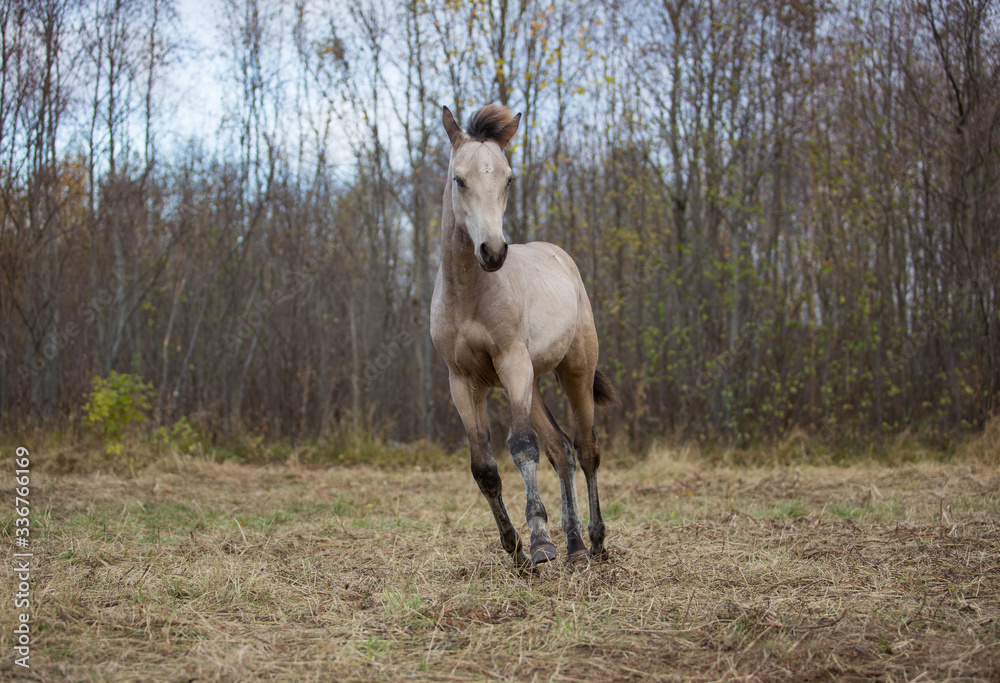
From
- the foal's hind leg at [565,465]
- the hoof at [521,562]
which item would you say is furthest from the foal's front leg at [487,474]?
the foal's hind leg at [565,465]

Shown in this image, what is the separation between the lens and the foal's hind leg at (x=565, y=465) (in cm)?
389

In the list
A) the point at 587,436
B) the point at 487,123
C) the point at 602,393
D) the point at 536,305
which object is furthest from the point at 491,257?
the point at 602,393

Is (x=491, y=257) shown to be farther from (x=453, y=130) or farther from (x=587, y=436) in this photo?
(x=587, y=436)

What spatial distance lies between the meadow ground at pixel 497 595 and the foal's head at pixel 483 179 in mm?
1547

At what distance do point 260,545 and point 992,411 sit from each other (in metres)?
8.42

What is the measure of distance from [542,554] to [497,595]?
13.9 inches

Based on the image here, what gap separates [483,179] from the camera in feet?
11.4

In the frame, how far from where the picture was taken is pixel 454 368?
3867 millimetres

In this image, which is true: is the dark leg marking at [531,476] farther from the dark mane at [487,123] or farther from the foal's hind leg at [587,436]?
the dark mane at [487,123]

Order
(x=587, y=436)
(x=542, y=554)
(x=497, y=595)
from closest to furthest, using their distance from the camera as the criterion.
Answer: (x=497, y=595) < (x=542, y=554) < (x=587, y=436)

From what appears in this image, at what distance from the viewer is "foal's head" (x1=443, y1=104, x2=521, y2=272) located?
334cm

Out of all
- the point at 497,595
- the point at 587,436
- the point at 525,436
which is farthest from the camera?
the point at 587,436

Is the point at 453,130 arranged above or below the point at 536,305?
above

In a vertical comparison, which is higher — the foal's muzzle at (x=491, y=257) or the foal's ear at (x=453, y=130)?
the foal's ear at (x=453, y=130)
